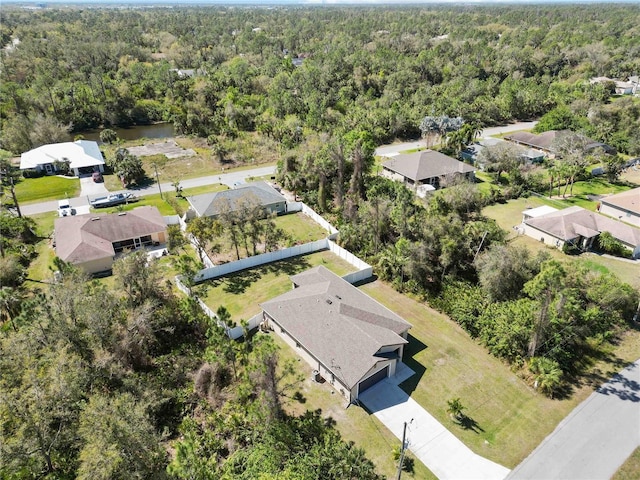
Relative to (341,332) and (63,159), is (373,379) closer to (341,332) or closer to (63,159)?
(341,332)

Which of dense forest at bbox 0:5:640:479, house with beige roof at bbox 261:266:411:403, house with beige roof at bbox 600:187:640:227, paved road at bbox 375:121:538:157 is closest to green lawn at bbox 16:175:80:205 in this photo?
dense forest at bbox 0:5:640:479

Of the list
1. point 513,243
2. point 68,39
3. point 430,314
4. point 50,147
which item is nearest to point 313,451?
point 430,314

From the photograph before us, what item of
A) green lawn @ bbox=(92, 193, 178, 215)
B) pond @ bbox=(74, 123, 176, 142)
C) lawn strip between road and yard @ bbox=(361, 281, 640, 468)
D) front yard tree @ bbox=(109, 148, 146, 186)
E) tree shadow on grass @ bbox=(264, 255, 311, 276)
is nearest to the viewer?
lawn strip between road and yard @ bbox=(361, 281, 640, 468)

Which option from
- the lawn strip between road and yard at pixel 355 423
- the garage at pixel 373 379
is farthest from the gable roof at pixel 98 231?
the garage at pixel 373 379

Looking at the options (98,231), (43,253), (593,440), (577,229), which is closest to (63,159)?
(43,253)

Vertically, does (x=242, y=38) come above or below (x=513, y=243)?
above

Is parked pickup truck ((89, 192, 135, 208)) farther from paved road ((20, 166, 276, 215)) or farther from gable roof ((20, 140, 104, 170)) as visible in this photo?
gable roof ((20, 140, 104, 170))

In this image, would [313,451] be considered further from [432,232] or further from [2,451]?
[432,232]
